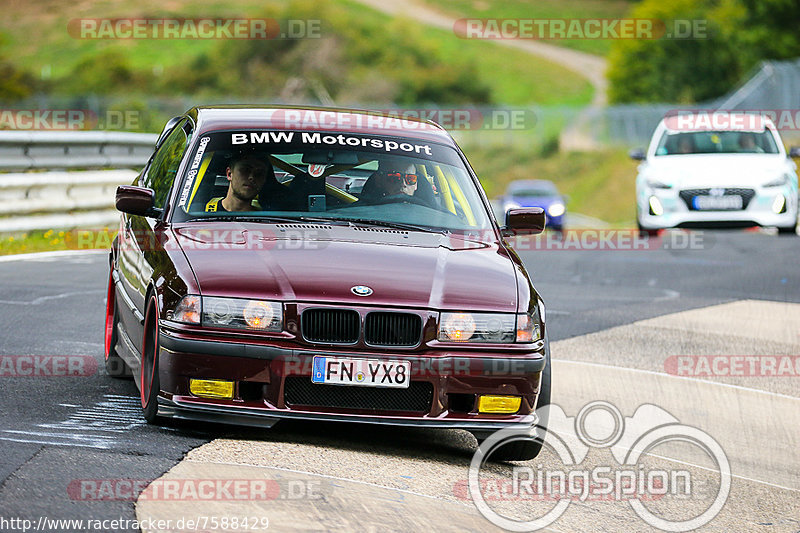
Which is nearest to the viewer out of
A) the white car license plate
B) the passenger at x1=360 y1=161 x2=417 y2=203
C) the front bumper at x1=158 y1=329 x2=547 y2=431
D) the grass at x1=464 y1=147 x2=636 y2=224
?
the front bumper at x1=158 y1=329 x2=547 y2=431

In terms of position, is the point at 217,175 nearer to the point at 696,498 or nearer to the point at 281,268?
the point at 281,268

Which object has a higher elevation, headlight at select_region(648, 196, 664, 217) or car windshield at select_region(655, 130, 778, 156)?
car windshield at select_region(655, 130, 778, 156)

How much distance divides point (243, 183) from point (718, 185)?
12431 mm

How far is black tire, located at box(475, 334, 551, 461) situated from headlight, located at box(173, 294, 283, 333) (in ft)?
3.90

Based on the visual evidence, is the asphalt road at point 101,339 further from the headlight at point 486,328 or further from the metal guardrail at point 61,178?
the metal guardrail at point 61,178

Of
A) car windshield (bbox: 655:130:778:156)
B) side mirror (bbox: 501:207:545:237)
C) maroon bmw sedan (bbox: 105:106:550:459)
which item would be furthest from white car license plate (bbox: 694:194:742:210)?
maroon bmw sedan (bbox: 105:106:550:459)

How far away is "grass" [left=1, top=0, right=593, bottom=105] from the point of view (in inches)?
4998

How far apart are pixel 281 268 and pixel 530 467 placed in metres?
1.56

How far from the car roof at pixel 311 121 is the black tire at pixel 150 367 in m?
1.48

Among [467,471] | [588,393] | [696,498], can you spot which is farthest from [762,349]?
[467,471]

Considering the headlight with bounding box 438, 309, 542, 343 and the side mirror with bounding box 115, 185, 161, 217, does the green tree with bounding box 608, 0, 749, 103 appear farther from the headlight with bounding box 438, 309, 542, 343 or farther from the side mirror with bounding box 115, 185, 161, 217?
the headlight with bounding box 438, 309, 542, 343

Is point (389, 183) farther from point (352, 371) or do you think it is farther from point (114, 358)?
point (114, 358)

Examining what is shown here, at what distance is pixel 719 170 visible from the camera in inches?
742

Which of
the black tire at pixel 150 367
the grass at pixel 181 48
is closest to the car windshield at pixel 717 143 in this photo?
the black tire at pixel 150 367
